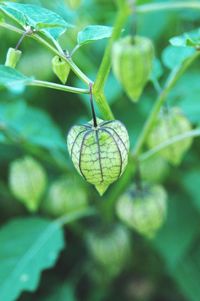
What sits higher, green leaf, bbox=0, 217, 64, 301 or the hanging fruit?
the hanging fruit

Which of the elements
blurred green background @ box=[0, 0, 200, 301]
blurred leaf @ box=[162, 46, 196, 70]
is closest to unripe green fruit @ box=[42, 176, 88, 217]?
blurred green background @ box=[0, 0, 200, 301]

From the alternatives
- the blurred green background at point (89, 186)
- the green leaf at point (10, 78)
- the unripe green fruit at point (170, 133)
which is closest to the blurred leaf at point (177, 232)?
the blurred green background at point (89, 186)

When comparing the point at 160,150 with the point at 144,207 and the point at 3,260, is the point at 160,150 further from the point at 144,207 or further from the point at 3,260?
the point at 3,260

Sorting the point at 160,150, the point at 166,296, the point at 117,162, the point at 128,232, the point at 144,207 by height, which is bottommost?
the point at 166,296

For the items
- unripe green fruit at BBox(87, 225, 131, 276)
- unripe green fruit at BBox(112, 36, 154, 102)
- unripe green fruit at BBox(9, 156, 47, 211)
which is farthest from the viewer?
unripe green fruit at BBox(87, 225, 131, 276)

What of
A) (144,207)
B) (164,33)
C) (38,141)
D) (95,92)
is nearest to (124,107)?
(164,33)

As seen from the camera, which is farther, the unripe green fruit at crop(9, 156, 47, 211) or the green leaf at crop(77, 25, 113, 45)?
the unripe green fruit at crop(9, 156, 47, 211)

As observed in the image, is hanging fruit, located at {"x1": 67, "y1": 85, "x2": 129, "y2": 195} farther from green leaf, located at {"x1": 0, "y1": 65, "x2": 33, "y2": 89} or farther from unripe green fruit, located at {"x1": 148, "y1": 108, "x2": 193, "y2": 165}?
unripe green fruit, located at {"x1": 148, "y1": 108, "x2": 193, "y2": 165}
